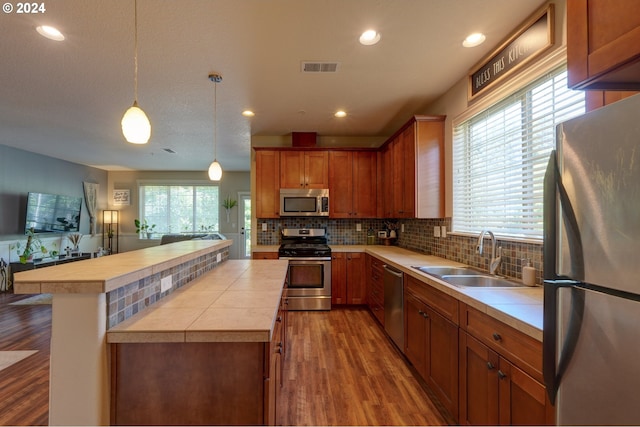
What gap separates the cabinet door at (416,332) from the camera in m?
2.11

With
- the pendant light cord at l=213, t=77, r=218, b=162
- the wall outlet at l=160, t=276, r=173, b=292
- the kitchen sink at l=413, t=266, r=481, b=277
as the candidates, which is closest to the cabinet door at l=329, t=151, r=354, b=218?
the pendant light cord at l=213, t=77, r=218, b=162

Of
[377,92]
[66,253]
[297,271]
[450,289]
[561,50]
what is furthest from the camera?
[66,253]

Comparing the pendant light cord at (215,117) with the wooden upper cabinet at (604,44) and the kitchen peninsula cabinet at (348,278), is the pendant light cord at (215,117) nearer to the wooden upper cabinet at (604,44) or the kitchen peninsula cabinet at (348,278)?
the kitchen peninsula cabinet at (348,278)

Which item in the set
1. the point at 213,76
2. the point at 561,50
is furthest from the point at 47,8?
the point at 561,50

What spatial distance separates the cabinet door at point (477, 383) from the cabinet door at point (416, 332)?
1.54 feet

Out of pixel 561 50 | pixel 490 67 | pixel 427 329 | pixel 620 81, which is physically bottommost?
pixel 427 329

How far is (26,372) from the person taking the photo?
2.35m

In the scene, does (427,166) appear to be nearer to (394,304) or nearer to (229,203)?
(394,304)

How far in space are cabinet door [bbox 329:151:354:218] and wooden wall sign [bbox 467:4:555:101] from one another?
2041 mm

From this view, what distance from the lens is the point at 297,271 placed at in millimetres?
3816

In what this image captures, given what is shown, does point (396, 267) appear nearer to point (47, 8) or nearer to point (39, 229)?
point (47, 8)

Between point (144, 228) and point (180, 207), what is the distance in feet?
3.71

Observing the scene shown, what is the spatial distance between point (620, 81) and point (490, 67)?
1.47 metres

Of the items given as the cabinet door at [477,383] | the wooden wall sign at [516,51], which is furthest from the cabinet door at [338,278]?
the wooden wall sign at [516,51]
